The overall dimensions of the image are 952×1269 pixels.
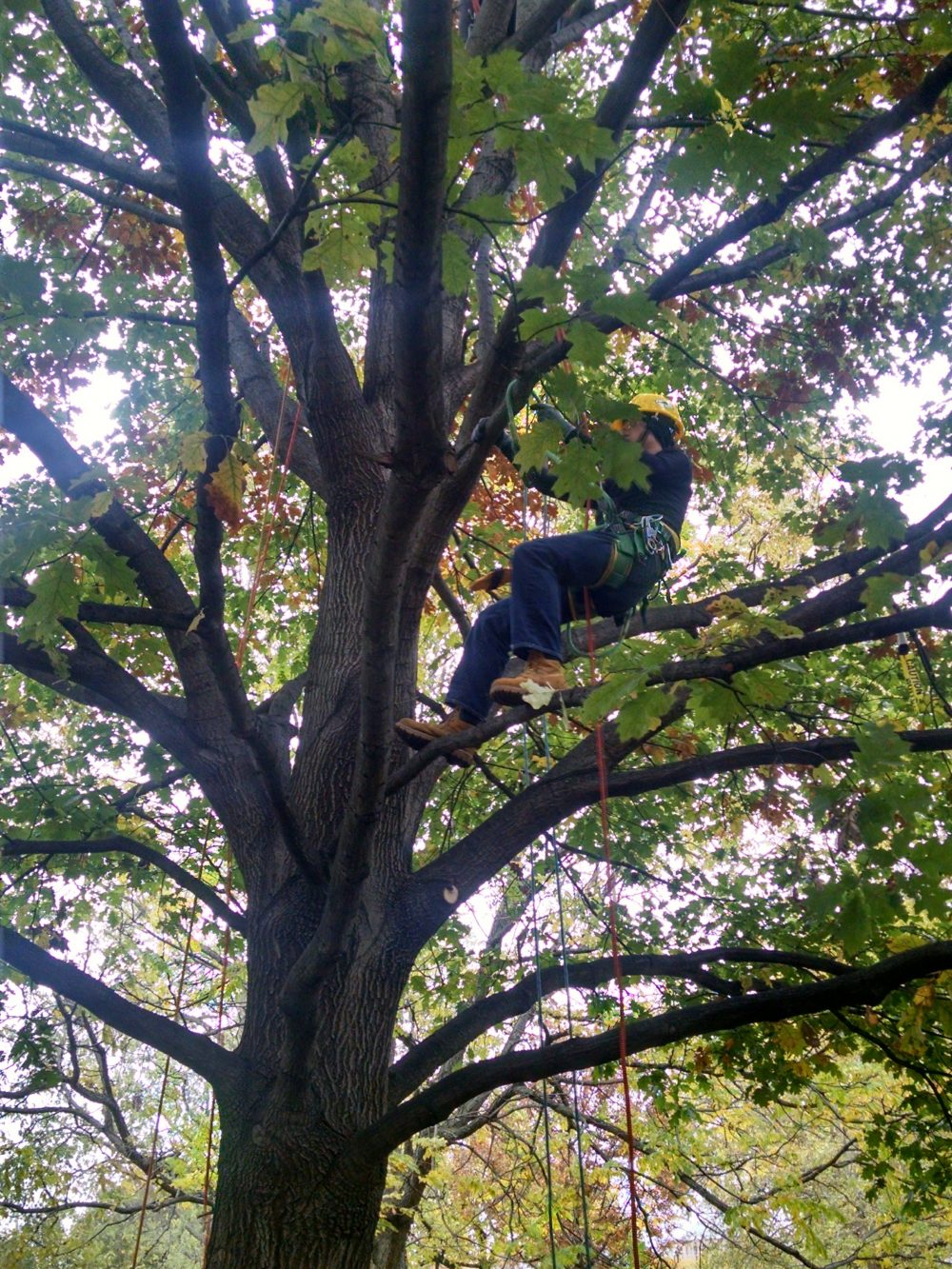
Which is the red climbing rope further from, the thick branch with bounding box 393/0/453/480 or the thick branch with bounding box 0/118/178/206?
the thick branch with bounding box 0/118/178/206

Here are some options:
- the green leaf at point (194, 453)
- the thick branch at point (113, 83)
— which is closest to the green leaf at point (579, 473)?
the green leaf at point (194, 453)

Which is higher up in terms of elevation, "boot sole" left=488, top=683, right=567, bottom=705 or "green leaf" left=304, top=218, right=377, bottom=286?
"green leaf" left=304, top=218, right=377, bottom=286

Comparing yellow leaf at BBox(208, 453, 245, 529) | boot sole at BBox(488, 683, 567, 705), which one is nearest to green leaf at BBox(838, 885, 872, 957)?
boot sole at BBox(488, 683, 567, 705)

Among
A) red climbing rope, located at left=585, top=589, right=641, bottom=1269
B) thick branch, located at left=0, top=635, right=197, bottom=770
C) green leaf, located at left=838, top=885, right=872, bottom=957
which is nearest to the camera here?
red climbing rope, located at left=585, top=589, right=641, bottom=1269

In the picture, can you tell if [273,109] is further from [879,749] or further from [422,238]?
[879,749]

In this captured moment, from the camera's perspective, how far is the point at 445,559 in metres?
6.93

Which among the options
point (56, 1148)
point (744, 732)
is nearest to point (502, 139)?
point (744, 732)

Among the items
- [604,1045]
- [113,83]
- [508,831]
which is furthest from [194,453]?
[604,1045]

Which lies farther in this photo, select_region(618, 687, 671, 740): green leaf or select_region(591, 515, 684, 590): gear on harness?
select_region(591, 515, 684, 590): gear on harness

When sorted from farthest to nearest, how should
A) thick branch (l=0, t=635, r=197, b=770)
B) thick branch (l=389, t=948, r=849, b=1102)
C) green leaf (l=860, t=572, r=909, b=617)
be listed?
thick branch (l=389, t=948, r=849, b=1102) → thick branch (l=0, t=635, r=197, b=770) → green leaf (l=860, t=572, r=909, b=617)

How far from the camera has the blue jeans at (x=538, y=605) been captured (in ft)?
10.8

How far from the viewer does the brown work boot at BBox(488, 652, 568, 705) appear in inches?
119

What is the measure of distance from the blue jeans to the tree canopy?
0.26m

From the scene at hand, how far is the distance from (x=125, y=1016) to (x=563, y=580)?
85.0 inches
